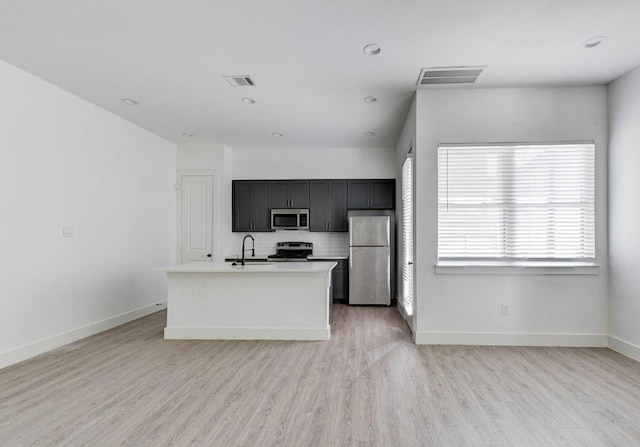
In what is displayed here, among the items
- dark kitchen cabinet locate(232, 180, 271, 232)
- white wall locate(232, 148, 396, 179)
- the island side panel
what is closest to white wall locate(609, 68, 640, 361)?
the island side panel

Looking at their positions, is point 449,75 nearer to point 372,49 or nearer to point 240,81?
point 372,49

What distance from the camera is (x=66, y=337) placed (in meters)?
4.11

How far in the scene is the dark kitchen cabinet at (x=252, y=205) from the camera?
684cm

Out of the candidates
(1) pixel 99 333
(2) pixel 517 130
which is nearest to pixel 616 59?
(2) pixel 517 130

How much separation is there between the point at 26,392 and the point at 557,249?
199 inches

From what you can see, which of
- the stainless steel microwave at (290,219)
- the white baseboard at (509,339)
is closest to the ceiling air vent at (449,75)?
the white baseboard at (509,339)

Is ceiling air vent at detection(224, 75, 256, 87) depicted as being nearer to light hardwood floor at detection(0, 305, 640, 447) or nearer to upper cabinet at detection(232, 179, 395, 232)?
light hardwood floor at detection(0, 305, 640, 447)

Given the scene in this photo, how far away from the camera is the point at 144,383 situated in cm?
301

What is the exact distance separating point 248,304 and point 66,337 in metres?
2.02

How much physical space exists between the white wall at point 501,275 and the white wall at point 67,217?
3.88m

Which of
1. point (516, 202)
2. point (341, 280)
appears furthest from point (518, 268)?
point (341, 280)

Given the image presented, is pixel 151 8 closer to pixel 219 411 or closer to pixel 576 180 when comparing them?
pixel 219 411

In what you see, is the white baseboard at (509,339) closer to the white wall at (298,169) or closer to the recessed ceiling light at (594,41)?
the recessed ceiling light at (594,41)

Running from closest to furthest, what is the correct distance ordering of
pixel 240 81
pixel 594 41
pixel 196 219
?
pixel 594 41 → pixel 240 81 → pixel 196 219
